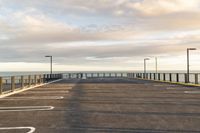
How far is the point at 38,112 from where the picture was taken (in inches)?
519

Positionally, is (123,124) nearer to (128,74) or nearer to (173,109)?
(173,109)

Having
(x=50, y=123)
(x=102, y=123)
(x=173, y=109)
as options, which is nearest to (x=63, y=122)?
(x=50, y=123)

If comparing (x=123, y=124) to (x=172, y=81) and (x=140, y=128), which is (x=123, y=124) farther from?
(x=172, y=81)

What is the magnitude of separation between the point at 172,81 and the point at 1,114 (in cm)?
3372

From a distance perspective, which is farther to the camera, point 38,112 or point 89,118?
point 38,112

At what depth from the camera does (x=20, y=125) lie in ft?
33.3

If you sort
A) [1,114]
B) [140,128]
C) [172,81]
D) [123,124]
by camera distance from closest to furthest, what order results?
[140,128] → [123,124] → [1,114] → [172,81]

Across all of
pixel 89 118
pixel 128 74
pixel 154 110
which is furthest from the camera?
pixel 128 74

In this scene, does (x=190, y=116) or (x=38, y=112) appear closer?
(x=190, y=116)

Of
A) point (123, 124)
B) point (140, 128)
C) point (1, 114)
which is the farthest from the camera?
point (1, 114)

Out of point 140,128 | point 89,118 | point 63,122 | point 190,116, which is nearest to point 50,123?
point 63,122

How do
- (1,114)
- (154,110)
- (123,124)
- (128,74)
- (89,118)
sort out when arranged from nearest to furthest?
(123,124)
(89,118)
(1,114)
(154,110)
(128,74)

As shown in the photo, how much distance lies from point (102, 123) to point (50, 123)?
4.83 feet

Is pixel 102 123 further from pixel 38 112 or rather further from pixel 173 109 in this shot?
pixel 173 109
